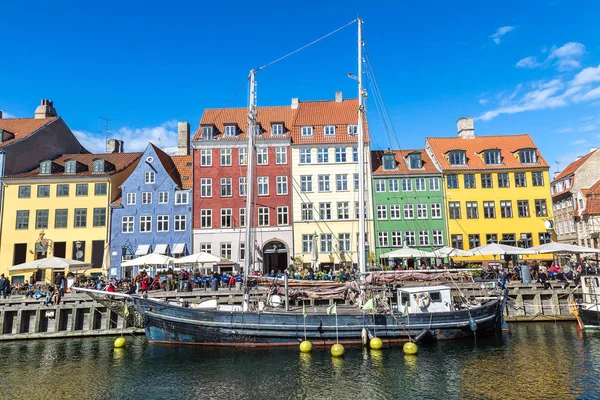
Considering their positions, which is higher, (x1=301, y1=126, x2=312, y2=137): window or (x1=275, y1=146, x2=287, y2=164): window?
(x1=301, y1=126, x2=312, y2=137): window

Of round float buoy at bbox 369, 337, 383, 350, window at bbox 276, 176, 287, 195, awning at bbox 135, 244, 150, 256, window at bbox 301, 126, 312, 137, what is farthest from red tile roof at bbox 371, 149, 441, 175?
round float buoy at bbox 369, 337, 383, 350

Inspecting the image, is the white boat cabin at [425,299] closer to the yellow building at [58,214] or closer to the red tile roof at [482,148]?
the red tile roof at [482,148]

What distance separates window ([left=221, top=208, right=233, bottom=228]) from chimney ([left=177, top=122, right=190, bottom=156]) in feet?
36.0

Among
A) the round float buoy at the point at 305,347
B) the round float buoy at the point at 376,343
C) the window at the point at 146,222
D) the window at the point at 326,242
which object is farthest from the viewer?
the window at the point at 146,222

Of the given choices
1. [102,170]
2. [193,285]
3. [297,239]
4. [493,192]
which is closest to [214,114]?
[102,170]

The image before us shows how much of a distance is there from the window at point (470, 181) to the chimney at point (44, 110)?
48716 millimetres

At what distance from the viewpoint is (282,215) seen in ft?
135

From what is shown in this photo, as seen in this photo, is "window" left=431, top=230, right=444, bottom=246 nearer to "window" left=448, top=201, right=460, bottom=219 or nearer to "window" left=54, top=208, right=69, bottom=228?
"window" left=448, top=201, right=460, bottom=219

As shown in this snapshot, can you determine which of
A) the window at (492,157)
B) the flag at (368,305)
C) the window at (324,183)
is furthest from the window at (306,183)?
the flag at (368,305)

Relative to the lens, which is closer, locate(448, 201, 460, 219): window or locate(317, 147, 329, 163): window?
locate(448, 201, 460, 219): window

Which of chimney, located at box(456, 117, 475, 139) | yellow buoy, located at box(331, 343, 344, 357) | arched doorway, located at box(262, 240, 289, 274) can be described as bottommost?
yellow buoy, located at box(331, 343, 344, 357)

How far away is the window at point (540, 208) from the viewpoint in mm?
41844

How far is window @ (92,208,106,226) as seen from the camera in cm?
4106

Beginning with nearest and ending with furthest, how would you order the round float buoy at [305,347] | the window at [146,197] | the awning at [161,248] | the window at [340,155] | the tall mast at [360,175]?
the round float buoy at [305,347], the tall mast at [360,175], the awning at [161,248], the window at [146,197], the window at [340,155]
